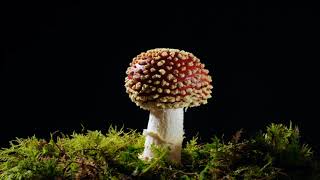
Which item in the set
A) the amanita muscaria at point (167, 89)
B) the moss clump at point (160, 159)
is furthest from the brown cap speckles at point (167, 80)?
the moss clump at point (160, 159)

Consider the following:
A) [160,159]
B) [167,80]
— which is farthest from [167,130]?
[167,80]

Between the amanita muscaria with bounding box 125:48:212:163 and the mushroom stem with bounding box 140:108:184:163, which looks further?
the mushroom stem with bounding box 140:108:184:163

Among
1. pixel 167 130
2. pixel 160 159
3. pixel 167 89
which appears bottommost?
pixel 160 159

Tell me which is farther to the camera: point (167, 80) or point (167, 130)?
point (167, 130)

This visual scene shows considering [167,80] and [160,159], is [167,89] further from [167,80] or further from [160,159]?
[160,159]

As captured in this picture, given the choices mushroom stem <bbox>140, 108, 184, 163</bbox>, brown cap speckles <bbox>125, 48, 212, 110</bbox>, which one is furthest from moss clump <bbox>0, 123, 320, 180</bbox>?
brown cap speckles <bbox>125, 48, 212, 110</bbox>

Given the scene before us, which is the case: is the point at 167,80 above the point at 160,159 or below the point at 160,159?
above

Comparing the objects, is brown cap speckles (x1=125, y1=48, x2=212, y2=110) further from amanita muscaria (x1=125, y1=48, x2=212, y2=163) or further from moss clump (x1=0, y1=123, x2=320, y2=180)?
moss clump (x1=0, y1=123, x2=320, y2=180)
